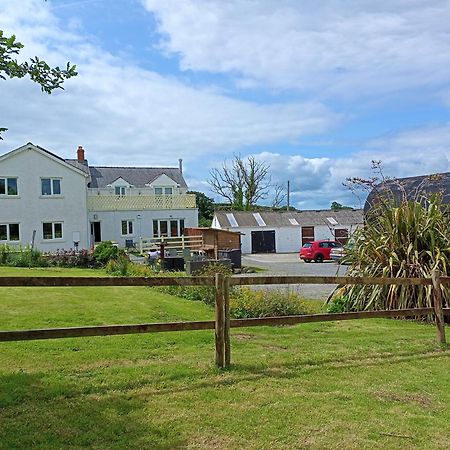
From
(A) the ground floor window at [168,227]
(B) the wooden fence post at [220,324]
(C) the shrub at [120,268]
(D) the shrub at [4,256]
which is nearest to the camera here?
→ (B) the wooden fence post at [220,324]

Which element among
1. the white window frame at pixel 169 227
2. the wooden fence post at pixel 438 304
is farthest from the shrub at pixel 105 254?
the wooden fence post at pixel 438 304

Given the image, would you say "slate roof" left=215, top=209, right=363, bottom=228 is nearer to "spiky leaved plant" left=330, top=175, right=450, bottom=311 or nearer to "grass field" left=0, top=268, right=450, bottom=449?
"spiky leaved plant" left=330, top=175, right=450, bottom=311

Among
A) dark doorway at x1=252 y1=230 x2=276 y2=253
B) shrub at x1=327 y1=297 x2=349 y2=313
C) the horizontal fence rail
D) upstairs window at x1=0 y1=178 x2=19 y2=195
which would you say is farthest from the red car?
the horizontal fence rail

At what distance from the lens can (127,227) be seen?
38.6 metres

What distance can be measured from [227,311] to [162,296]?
7.02 m

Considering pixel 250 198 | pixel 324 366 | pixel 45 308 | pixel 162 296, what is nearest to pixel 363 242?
pixel 162 296

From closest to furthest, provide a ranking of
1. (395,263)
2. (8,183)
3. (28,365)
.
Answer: (28,365) < (395,263) < (8,183)

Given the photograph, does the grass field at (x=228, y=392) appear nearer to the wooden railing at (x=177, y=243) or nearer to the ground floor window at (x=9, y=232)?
the wooden railing at (x=177, y=243)

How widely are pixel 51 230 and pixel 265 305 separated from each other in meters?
27.4

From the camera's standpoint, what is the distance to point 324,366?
19.4ft

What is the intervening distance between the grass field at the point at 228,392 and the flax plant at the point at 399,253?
1.95m

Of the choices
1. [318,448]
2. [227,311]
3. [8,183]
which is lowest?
[318,448]

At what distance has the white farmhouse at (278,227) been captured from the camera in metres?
43.9

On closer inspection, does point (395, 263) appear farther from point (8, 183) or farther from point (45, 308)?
point (8, 183)
